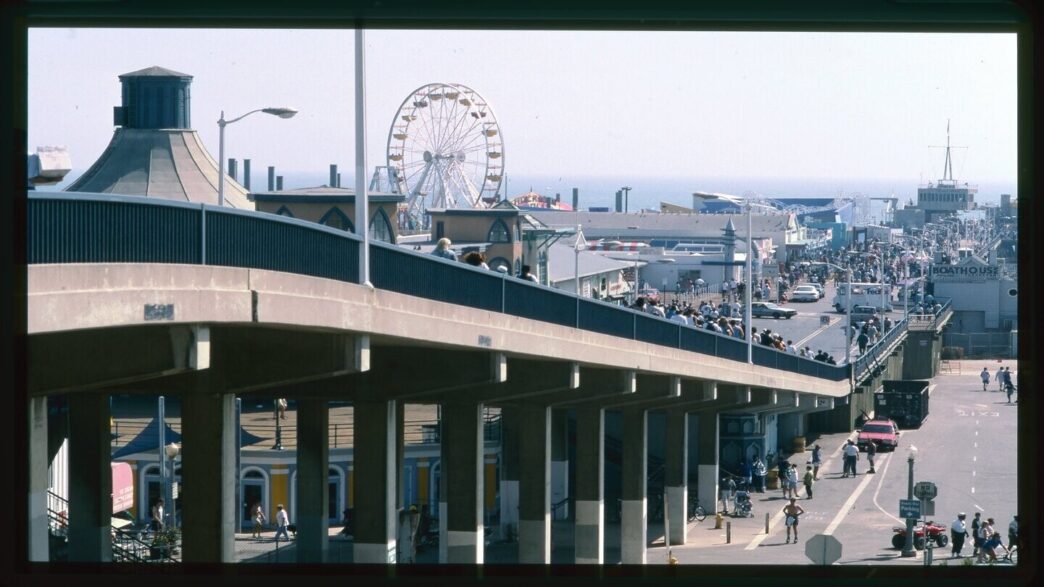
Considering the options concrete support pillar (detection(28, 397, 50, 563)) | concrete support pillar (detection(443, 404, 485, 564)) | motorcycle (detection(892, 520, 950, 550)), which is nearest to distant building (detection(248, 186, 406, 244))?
concrete support pillar (detection(443, 404, 485, 564))

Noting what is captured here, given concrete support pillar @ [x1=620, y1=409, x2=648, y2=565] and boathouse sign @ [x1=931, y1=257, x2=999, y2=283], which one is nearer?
concrete support pillar @ [x1=620, y1=409, x2=648, y2=565]

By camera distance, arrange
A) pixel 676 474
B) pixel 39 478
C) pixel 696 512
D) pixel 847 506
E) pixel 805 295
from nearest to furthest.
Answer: pixel 39 478
pixel 847 506
pixel 676 474
pixel 696 512
pixel 805 295

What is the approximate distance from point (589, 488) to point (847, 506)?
324 inches

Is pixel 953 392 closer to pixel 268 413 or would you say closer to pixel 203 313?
pixel 268 413

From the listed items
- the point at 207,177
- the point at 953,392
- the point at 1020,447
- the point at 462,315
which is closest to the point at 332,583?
the point at 1020,447

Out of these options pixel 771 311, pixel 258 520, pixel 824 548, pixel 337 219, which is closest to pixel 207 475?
pixel 824 548

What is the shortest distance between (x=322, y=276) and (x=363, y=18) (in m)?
8.50

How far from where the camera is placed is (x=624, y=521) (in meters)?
32.9

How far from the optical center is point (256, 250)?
44.9ft

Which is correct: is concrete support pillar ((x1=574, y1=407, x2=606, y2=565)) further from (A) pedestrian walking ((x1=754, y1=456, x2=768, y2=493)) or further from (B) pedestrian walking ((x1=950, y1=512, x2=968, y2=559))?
(A) pedestrian walking ((x1=754, y1=456, x2=768, y2=493))

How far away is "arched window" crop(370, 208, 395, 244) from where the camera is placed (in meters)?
35.0

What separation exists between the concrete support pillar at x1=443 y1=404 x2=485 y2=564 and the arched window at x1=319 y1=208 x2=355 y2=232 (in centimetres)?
753

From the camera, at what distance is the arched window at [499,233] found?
1897 inches

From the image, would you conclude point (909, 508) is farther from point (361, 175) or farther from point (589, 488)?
point (361, 175)
